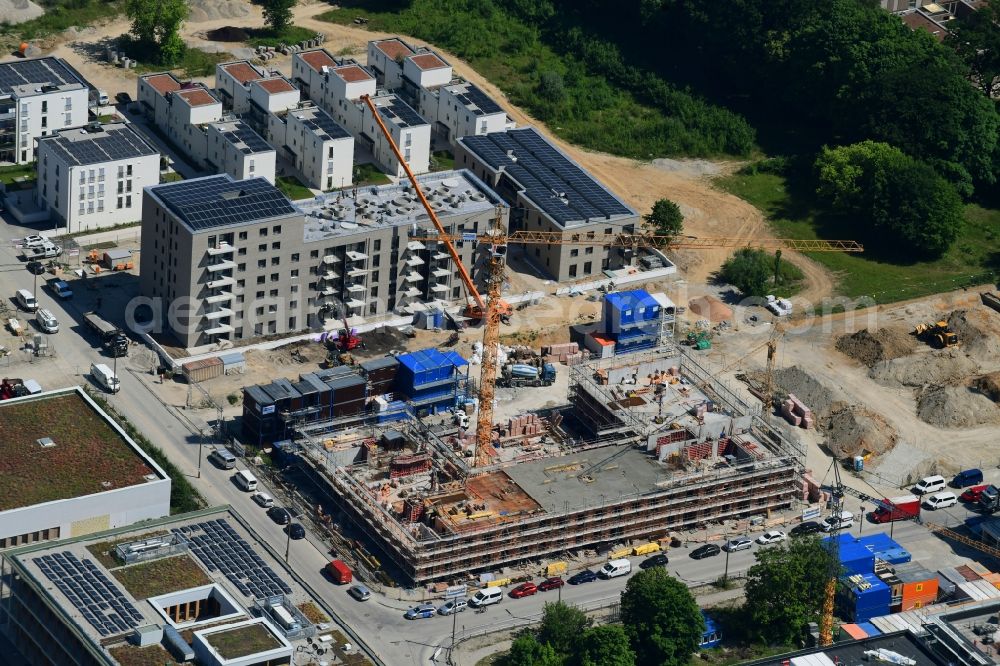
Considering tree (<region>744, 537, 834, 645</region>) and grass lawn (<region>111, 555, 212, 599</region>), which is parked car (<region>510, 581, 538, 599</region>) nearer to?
tree (<region>744, 537, 834, 645</region>)

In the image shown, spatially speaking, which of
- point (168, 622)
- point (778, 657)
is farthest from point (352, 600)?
point (778, 657)

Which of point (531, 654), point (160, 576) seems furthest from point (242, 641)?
point (531, 654)

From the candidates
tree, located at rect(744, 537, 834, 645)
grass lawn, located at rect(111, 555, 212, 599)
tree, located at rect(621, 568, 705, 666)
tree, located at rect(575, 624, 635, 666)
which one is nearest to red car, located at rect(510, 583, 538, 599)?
tree, located at rect(621, 568, 705, 666)

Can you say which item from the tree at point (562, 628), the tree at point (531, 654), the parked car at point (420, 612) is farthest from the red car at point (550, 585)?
the tree at point (531, 654)

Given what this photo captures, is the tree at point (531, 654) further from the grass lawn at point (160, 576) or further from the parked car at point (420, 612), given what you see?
the grass lawn at point (160, 576)

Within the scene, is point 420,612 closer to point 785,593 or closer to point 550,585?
point 550,585
